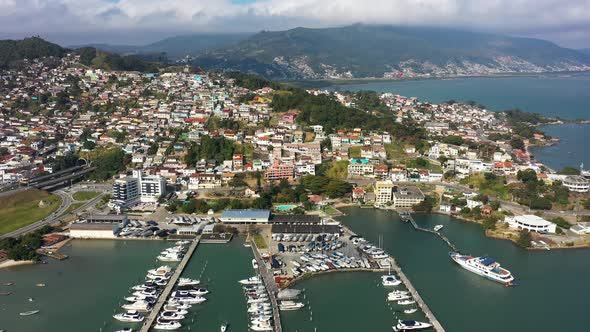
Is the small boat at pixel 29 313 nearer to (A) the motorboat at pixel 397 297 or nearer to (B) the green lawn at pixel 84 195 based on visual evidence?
(A) the motorboat at pixel 397 297

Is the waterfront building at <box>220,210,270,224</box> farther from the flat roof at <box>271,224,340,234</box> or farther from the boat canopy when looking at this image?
the boat canopy

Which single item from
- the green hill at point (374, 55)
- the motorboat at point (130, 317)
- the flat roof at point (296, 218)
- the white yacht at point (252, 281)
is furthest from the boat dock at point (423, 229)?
the green hill at point (374, 55)

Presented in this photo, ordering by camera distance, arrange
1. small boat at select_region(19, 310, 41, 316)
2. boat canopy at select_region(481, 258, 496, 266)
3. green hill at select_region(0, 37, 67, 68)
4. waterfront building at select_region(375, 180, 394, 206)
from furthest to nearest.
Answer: green hill at select_region(0, 37, 67, 68), waterfront building at select_region(375, 180, 394, 206), boat canopy at select_region(481, 258, 496, 266), small boat at select_region(19, 310, 41, 316)

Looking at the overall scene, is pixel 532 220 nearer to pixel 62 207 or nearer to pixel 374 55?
pixel 62 207

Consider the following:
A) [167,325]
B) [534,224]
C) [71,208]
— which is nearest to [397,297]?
[167,325]

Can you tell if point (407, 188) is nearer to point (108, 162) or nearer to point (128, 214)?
point (128, 214)

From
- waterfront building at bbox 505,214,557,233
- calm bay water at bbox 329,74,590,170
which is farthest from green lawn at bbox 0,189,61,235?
calm bay water at bbox 329,74,590,170

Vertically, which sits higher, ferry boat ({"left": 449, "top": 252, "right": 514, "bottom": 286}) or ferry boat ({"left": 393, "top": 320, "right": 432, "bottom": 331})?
ferry boat ({"left": 449, "top": 252, "right": 514, "bottom": 286})
